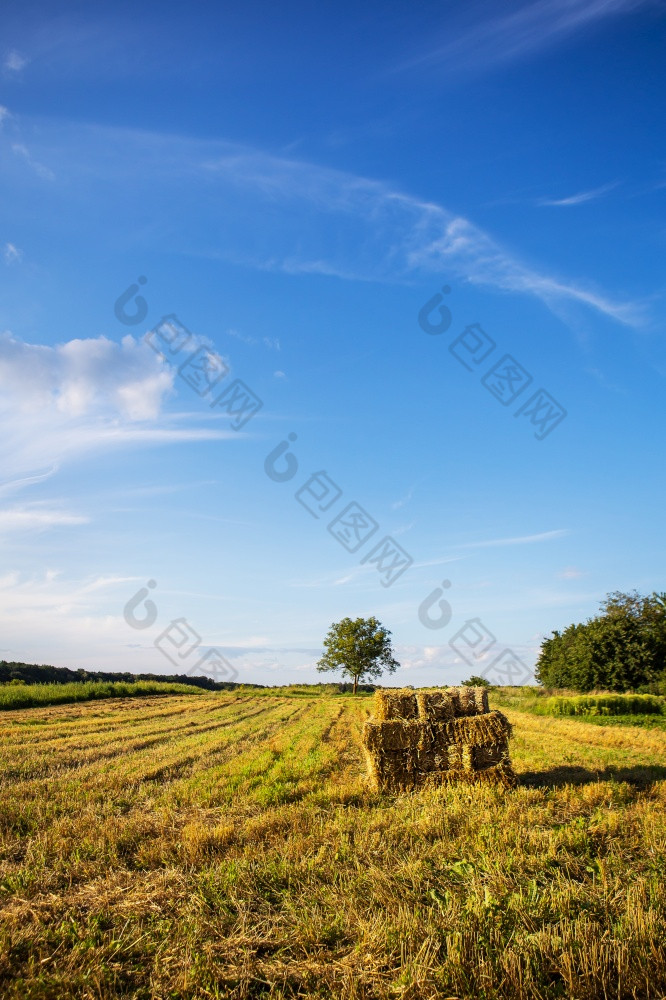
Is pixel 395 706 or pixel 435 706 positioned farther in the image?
pixel 395 706

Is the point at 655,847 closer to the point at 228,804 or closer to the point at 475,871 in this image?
the point at 475,871

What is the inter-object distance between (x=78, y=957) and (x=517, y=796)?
23.3ft

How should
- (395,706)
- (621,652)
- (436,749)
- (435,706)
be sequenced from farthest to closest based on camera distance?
(621,652) → (395,706) → (435,706) → (436,749)

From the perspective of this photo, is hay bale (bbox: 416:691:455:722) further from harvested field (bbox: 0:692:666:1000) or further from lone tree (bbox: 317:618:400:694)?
lone tree (bbox: 317:618:400:694)

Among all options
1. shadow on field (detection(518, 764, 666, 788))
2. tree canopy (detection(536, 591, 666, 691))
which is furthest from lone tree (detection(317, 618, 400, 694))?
shadow on field (detection(518, 764, 666, 788))

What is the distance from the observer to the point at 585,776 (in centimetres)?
1130

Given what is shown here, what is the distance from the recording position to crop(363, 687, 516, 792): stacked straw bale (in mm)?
10664

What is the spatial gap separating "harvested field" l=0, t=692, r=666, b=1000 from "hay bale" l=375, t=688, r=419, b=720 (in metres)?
1.51

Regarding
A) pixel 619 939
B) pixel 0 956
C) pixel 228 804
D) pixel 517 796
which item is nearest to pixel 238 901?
pixel 0 956

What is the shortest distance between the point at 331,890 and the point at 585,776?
7841mm

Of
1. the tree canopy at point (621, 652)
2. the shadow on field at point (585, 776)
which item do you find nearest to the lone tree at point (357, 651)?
the tree canopy at point (621, 652)

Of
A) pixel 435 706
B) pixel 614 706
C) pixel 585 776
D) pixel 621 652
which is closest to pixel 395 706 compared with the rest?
pixel 435 706

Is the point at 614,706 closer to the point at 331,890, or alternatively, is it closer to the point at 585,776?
the point at 585,776

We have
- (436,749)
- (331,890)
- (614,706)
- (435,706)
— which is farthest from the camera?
(614,706)
